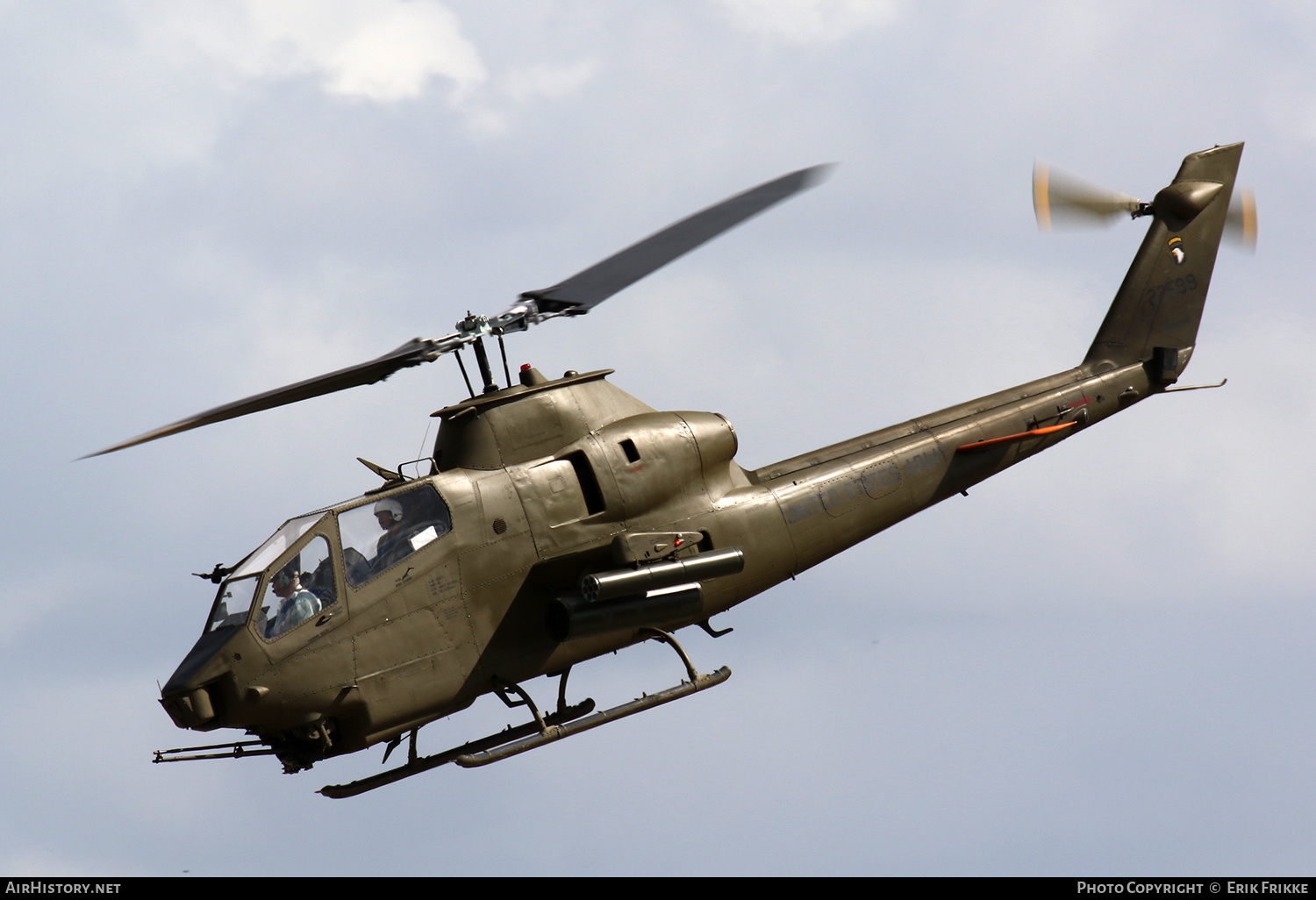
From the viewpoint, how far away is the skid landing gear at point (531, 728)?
1631cm

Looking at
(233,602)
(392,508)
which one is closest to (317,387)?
(392,508)

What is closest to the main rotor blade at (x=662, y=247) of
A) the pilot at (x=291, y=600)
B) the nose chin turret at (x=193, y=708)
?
the pilot at (x=291, y=600)

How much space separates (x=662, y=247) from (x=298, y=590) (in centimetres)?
607

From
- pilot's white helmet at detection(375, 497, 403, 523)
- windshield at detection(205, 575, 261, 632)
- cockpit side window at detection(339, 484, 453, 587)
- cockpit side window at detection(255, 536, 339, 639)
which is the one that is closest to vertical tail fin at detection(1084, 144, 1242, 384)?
cockpit side window at detection(339, 484, 453, 587)

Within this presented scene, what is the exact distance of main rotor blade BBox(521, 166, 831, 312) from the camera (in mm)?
16859

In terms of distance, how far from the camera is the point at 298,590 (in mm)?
15648

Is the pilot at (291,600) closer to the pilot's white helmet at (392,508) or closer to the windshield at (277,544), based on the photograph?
the windshield at (277,544)

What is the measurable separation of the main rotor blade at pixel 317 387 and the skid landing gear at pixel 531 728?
4.04 metres

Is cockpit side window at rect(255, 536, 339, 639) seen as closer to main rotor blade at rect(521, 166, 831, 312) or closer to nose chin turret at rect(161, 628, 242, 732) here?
nose chin turret at rect(161, 628, 242, 732)

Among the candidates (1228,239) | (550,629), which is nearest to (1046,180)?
(1228,239)

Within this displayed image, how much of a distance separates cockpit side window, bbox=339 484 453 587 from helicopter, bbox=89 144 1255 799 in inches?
0.9

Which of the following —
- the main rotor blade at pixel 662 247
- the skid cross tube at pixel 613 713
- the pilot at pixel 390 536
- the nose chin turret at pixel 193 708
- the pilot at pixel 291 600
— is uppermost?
the main rotor blade at pixel 662 247

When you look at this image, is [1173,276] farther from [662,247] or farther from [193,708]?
[193,708]

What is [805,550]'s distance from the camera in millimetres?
19219
